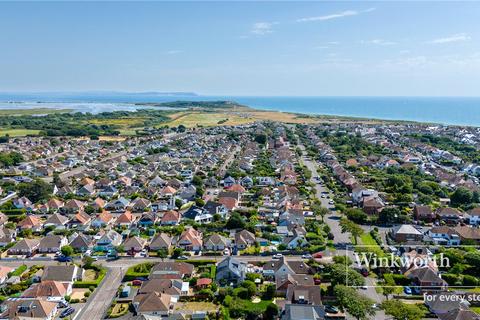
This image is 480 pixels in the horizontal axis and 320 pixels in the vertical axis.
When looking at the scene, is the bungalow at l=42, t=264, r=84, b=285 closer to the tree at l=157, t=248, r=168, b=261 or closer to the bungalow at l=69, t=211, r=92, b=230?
the tree at l=157, t=248, r=168, b=261

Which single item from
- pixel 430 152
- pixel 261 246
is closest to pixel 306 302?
pixel 261 246

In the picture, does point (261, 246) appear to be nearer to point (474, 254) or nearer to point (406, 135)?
point (474, 254)

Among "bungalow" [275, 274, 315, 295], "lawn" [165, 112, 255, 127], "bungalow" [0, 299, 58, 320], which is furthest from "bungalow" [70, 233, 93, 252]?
"lawn" [165, 112, 255, 127]

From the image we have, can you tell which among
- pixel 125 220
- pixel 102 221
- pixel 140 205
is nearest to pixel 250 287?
pixel 125 220

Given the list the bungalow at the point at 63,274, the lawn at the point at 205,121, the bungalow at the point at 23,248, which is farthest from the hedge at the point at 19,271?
the lawn at the point at 205,121

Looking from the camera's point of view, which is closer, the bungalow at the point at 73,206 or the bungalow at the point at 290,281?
the bungalow at the point at 290,281

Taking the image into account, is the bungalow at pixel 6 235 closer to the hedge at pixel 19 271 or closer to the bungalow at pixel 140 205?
the hedge at pixel 19 271

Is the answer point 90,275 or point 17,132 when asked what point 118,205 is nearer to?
point 90,275
